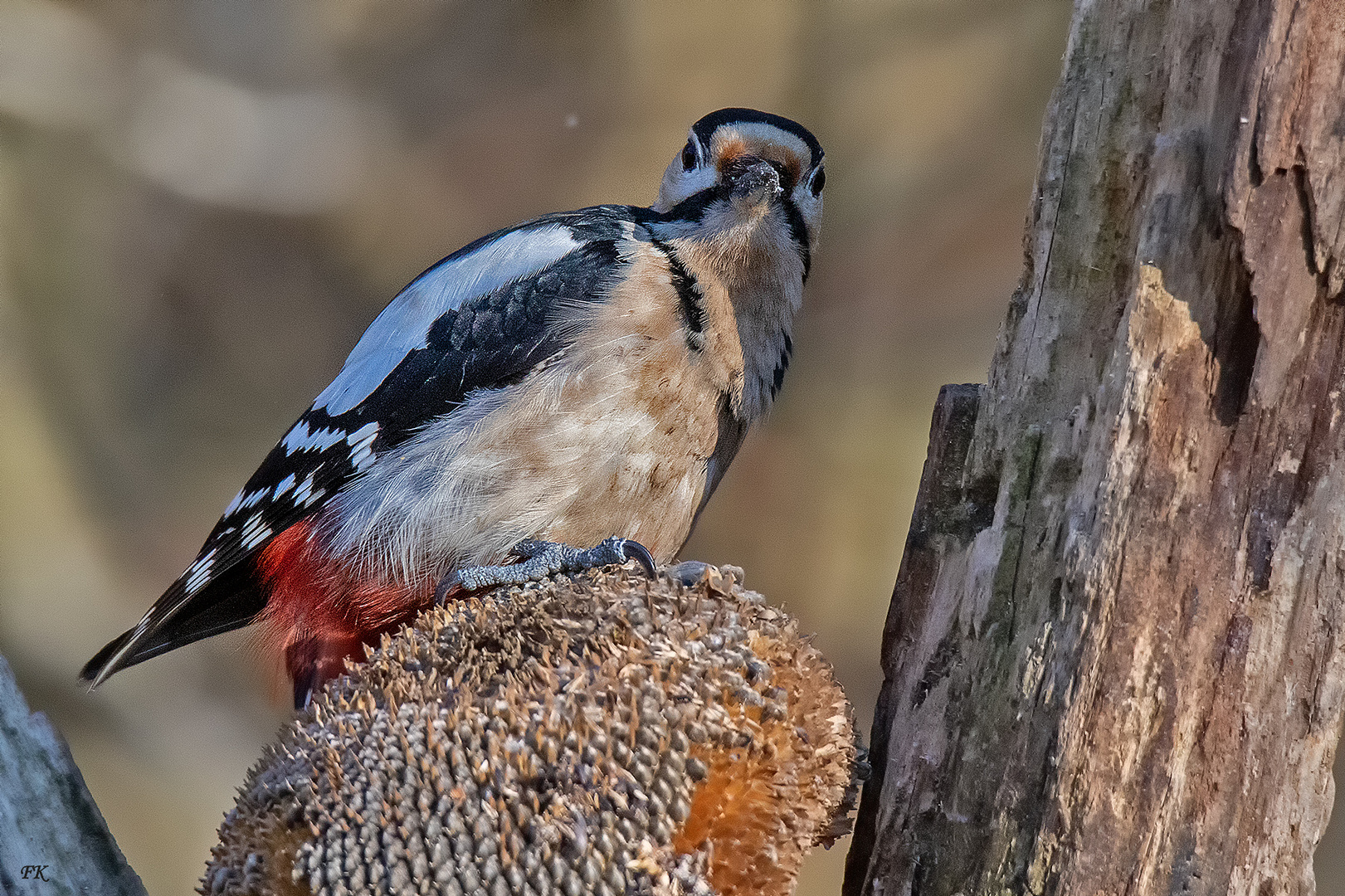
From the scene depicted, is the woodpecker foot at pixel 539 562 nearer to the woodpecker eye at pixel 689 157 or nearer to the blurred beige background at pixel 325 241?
the woodpecker eye at pixel 689 157

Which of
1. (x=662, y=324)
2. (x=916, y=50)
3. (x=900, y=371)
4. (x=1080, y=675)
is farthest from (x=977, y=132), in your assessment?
(x=1080, y=675)

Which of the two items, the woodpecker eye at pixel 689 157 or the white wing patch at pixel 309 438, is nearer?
the white wing patch at pixel 309 438

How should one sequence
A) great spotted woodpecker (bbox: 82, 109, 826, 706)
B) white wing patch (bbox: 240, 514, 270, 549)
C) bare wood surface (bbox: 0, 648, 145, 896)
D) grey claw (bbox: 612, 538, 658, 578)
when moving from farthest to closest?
white wing patch (bbox: 240, 514, 270, 549), great spotted woodpecker (bbox: 82, 109, 826, 706), grey claw (bbox: 612, 538, 658, 578), bare wood surface (bbox: 0, 648, 145, 896)

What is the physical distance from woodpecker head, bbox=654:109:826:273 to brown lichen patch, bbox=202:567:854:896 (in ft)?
2.65

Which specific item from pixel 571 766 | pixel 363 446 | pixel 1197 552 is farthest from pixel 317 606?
pixel 1197 552

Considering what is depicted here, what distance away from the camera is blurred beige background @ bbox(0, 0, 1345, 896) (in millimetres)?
3232

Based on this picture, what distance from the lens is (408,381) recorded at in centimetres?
163

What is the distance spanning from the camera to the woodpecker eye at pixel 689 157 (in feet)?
6.11

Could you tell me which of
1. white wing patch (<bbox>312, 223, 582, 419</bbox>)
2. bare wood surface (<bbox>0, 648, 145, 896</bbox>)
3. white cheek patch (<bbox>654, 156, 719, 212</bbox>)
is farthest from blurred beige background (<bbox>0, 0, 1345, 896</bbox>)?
bare wood surface (<bbox>0, 648, 145, 896</bbox>)

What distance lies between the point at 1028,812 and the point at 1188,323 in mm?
449

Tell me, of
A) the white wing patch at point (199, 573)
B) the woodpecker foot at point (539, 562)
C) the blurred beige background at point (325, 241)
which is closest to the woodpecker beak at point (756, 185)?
the woodpecker foot at point (539, 562)

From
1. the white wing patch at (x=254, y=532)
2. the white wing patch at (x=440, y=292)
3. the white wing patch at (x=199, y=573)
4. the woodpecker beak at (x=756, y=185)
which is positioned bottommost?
the white wing patch at (x=199, y=573)

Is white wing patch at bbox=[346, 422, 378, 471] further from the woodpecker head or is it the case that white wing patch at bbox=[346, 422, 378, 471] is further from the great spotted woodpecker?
the woodpecker head

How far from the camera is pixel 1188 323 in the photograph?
97 cm
